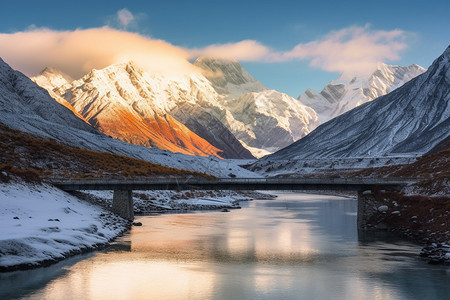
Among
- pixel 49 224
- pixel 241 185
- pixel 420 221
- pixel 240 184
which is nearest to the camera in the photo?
pixel 49 224

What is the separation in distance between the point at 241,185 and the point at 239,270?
38.4 metres

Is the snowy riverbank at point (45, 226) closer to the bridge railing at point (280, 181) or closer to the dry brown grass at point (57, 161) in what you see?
the bridge railing at point (280, 181)

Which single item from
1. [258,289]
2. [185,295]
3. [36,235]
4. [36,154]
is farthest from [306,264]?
[36,154]

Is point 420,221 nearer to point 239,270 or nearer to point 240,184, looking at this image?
point 240,184

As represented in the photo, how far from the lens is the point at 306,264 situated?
165ft

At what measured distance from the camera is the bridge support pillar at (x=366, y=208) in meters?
78.1

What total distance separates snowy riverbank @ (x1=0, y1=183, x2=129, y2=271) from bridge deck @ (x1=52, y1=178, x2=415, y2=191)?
10.9 feet

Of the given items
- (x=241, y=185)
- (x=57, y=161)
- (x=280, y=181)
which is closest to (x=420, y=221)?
(x=280, y=181)

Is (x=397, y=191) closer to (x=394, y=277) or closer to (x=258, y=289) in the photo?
(x=394, y=277)

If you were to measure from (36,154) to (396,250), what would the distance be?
77885 millimetres

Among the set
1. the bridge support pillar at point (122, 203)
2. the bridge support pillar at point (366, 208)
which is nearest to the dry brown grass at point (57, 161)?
the bridge support pillar at point (122, 203)

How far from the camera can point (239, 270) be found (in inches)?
1875

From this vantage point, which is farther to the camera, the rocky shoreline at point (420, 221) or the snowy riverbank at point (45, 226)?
the rocky shoreline at point (420, 221)

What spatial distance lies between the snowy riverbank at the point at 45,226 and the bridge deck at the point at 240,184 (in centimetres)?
332
